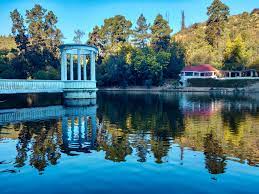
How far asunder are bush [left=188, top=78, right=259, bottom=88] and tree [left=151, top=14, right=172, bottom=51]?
57.2ft

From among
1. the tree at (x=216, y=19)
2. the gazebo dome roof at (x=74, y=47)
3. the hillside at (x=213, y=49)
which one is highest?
the tree at (x=216, y=19)

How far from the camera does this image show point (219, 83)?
7562 centimetres

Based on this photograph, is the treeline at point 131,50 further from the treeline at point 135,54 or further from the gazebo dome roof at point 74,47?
the gazebo dome roof at point 74,47

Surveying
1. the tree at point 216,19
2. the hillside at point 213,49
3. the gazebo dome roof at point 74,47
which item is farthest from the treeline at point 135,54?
the gazebo dome roof at point 74,47

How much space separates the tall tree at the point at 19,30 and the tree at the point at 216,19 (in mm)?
54141

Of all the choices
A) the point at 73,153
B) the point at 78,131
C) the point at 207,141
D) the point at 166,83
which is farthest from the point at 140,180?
the point at 166,83

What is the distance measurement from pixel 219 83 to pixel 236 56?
1095 centimetres

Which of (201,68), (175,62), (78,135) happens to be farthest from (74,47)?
(175,62)

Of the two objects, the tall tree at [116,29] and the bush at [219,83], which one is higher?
the tall tree at [116,29]

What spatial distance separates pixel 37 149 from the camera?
1258cm

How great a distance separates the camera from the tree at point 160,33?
91125 mm

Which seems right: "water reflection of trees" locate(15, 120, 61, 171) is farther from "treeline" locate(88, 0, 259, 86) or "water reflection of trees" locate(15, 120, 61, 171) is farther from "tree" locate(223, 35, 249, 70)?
"tree" locate(223, 35, 249, 70)

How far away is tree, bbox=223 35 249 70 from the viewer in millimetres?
80938

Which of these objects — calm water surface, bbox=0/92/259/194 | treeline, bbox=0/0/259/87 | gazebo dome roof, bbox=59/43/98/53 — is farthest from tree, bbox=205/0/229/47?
calm water surface, bbox=0/92/259/194
